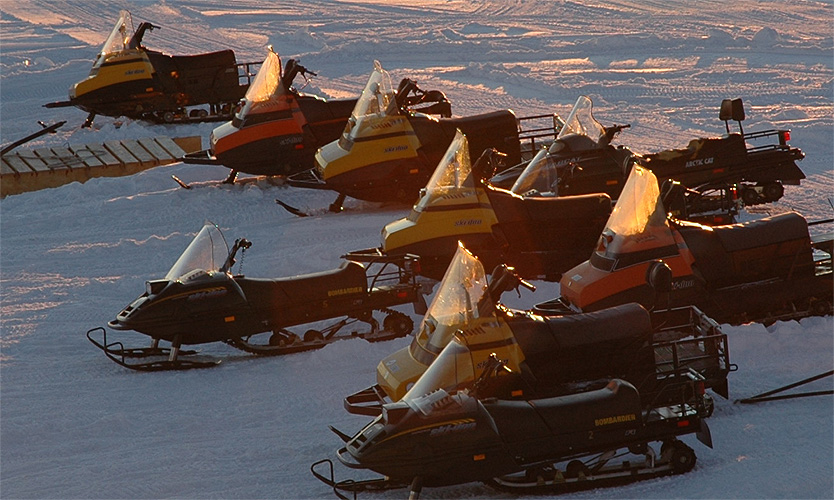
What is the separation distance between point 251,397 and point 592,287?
335 cm

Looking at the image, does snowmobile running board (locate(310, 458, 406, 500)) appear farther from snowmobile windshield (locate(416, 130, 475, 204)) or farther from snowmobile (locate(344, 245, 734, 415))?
snowmobile windshield (locate(416, 130, 475, 204))

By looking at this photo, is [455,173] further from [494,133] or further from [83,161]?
[83,161]

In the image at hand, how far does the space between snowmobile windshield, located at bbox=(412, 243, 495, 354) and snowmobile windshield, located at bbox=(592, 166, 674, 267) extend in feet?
7.04

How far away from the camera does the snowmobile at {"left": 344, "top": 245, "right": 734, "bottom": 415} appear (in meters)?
10.0

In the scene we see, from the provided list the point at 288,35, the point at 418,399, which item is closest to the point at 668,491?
the point at 418,399

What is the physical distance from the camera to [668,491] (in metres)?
9.07

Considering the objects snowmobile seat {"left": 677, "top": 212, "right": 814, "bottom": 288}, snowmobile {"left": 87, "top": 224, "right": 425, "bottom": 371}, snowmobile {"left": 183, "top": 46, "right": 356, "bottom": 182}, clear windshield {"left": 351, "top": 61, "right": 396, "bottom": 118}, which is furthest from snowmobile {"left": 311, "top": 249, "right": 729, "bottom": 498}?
snowmobile {"left": 183, "top": 46, "right": 356, "bottom": 182}

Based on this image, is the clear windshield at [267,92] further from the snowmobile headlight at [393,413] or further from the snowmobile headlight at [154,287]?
the snowmobile headlight at [393,413]

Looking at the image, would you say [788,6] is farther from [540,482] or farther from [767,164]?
[540,482]

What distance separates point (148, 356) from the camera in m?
12.5

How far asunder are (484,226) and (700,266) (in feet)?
8.45

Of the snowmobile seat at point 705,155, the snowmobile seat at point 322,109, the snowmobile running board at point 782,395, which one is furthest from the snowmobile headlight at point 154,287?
the snowmobile seat at point 705,155

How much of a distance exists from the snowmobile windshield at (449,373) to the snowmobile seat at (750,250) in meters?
3.52

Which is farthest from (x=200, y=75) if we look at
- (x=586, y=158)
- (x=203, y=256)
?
(x=203, y=256)
